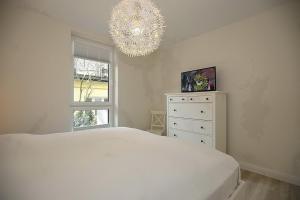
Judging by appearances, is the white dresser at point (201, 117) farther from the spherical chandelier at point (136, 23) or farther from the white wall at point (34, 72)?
the white wall at point (34, 72)

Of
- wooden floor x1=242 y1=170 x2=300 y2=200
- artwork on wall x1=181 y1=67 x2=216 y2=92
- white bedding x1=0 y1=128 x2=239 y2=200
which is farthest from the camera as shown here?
artwork on wall x1=181 y1=67 x2=216 y2=92

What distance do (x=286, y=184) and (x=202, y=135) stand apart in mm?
1181

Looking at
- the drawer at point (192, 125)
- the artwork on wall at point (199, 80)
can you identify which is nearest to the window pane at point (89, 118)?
the drawer at point (192, 125)

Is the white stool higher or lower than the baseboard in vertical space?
higher

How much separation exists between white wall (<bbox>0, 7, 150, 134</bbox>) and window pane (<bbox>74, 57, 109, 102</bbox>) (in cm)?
23

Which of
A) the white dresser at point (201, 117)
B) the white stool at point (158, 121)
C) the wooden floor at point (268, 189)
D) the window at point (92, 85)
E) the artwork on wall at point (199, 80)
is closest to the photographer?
the wooden floor at point (268, 189)

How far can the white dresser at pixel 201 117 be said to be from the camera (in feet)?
7.82

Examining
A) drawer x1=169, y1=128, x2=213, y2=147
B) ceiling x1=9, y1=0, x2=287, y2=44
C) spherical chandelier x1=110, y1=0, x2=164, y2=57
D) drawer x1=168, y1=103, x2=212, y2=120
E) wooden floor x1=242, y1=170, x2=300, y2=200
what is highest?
ceiling x1=9, y1=0, x2=287, y2=44

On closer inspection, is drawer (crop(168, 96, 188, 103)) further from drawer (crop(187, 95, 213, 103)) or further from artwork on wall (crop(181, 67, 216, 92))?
artwork on wall (crop(181, 67, 216, 92))

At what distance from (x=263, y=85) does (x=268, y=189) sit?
1.41 metres

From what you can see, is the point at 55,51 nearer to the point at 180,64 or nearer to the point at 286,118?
the point at 180,64

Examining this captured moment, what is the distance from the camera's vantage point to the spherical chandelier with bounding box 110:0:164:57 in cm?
151

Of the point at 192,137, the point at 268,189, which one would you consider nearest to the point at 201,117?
the point at 192,137

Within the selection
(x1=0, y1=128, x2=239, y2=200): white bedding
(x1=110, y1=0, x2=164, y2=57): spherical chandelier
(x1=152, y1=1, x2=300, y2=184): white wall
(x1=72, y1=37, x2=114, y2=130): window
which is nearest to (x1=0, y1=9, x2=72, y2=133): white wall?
(x1=72, y1=37, x2=114, y2=130): window
